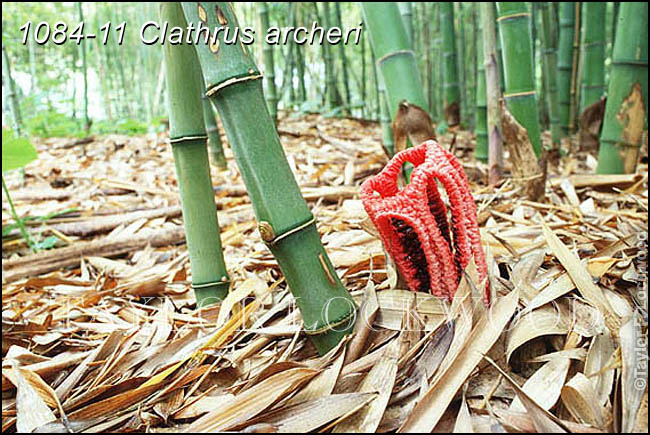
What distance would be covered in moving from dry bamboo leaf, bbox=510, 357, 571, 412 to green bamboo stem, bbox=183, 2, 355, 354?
24cm

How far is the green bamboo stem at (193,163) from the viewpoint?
34.7 inches

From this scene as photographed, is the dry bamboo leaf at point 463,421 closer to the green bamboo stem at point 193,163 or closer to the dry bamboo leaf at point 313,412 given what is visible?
the dry bamboo leaf at point 313,412

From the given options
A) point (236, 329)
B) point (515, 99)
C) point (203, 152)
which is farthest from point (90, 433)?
point (515, 99)

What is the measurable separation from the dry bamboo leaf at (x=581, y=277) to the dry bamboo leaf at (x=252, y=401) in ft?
1.24

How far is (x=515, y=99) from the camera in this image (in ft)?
4.98

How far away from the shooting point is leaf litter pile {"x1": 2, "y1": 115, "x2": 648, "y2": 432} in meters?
0.59

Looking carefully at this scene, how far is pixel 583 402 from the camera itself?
0.56 meters

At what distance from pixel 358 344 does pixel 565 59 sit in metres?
2.77

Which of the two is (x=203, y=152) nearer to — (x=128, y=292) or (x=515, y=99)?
(x=128, y=292)

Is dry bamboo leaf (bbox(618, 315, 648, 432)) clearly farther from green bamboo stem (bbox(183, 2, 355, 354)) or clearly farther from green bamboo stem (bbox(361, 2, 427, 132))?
green bamboo stem (bbox(361, 2, 427, 132))

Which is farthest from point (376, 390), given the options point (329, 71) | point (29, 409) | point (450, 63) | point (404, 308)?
point (329, 71)

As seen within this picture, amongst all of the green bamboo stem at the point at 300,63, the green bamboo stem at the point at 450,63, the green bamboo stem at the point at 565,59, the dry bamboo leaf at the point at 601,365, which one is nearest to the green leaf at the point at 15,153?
the dry bamboo leaf at the point at 601,365

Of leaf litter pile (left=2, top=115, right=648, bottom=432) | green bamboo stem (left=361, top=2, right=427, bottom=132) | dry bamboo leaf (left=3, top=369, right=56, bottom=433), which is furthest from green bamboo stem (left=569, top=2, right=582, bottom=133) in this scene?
dry bamboo leaf (left=3, top=369, right=56, bottom=433)

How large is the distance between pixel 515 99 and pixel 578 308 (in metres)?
Result: 0.93
